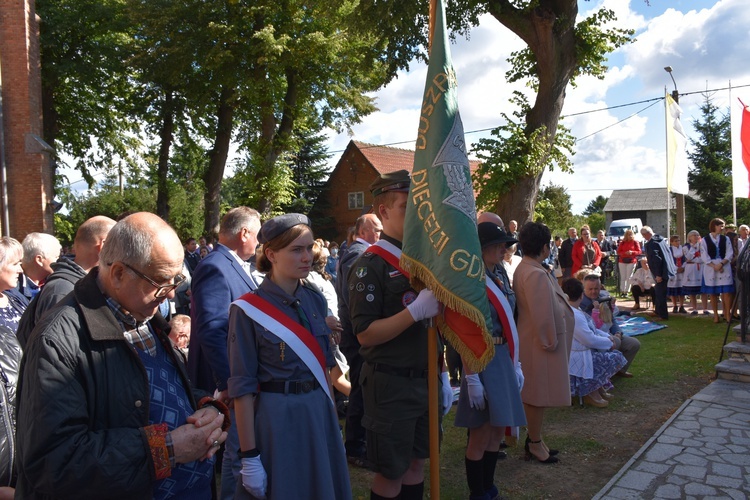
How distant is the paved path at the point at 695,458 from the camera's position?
4.35 metres

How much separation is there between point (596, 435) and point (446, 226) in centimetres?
383

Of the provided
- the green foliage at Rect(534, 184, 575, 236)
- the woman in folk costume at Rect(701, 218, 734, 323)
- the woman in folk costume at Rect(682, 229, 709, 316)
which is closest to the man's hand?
the woman in folk costume at Rect(701, 218, 734, 323)

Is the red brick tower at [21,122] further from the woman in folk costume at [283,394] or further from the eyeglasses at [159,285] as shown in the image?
the eyeglasses at [159,285]

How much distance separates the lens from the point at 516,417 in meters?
4.04

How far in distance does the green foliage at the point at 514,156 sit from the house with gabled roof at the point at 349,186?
27005 mm

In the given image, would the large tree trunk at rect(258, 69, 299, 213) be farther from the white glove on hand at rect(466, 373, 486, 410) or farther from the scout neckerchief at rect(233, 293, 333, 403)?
the scout neckerchief at rect(233, 293, 333, 403)

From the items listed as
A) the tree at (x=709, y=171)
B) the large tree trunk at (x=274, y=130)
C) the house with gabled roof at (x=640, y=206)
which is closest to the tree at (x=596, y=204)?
the house with gabled roof at (x=640, y=206)

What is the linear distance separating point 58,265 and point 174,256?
221 centimetres

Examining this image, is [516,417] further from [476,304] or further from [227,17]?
[227,17]

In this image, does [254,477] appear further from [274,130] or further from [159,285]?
[274,130]

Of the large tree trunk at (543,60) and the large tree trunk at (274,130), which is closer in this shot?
the large tree trunk at (543,60)

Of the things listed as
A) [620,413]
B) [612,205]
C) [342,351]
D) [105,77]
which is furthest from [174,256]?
[612,205]

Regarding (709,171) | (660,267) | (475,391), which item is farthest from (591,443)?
(709,171)

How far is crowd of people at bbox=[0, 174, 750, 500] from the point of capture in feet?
5.87
